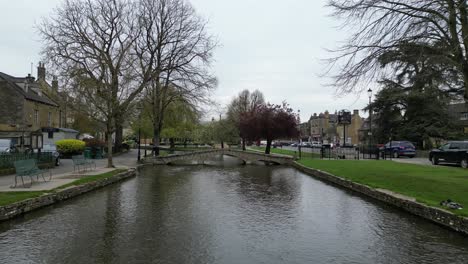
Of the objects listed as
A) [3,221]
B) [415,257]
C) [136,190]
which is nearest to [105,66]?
[136,190]

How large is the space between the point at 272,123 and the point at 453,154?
2202 centimetres

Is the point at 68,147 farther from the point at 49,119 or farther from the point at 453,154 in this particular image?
the point at 453,154

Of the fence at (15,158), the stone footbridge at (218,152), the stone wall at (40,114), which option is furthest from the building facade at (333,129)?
the fence at (15,158)

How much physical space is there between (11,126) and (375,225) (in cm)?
3464

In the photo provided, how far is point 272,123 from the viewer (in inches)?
1741

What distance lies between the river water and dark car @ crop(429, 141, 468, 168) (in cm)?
1279

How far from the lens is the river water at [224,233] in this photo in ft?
25.6

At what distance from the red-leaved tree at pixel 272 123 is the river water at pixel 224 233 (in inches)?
1143

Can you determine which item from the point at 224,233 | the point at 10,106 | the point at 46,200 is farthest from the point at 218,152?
the point at 224,233

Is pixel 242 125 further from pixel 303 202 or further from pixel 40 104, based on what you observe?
pixel 303 202

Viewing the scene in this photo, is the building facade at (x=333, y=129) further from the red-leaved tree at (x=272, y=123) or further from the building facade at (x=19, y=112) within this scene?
the building facade at (x=19, y=112)

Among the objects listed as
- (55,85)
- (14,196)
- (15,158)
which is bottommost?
(14,196)

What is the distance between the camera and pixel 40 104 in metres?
42.2

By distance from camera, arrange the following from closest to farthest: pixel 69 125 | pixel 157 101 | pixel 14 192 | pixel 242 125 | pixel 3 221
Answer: pixel 3 221 → pixel 14 192 → pixel 157 101 → pixel 242 125 → pixel 69 125
